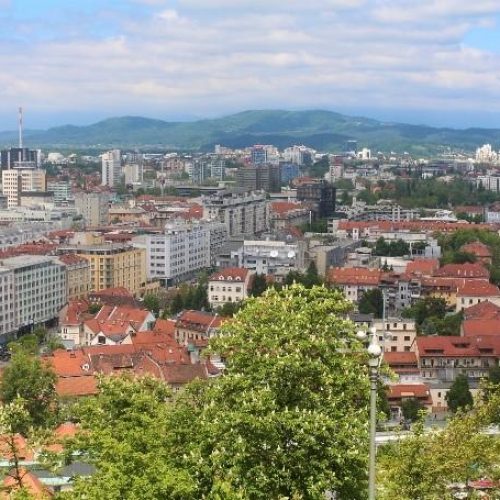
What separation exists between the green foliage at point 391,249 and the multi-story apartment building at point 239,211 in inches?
512

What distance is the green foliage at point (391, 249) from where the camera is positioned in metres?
70.1

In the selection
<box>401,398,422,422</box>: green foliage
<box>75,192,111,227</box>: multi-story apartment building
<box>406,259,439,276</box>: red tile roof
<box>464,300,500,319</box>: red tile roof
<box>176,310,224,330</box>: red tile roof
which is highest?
<box>75,192,111,227</box>: multi-story apartment building

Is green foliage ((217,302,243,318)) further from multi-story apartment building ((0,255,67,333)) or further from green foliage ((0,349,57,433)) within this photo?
green foliage ((0,349,57,433))

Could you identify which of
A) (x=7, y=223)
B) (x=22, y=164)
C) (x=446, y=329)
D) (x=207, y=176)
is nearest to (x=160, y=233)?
(x=7, y=223)

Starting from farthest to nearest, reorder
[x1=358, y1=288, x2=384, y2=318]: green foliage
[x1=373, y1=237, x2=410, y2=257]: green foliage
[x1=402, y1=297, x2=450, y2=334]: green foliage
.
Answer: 1. [x1=373, y1=237, x2=410, y2=257]: green foliage
2. [x1=358, y1=288, x2=384, y2=318]: green foliage
3. [x1=402, y1=297, x2=450, y2=334]: green foliage

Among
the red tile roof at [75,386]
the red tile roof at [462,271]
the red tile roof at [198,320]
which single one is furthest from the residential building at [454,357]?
the red tile roof at [462,271]

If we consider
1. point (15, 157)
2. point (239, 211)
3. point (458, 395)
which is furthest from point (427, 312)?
point (15, 157)

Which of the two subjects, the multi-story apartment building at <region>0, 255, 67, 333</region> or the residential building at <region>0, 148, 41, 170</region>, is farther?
the residential building at <region>0, 148, 41, 170</region>

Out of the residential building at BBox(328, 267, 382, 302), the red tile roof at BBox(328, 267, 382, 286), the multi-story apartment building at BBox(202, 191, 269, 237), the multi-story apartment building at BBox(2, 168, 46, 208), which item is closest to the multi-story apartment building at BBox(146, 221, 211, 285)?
the multi-story apartment building at BBox(202, 191, 269, 237)

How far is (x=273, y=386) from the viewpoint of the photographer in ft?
42.8

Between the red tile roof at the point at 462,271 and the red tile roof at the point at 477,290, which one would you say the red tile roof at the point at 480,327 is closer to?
the red tile roof at the point at 477,290

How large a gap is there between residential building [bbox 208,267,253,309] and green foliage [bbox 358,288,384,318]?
20.4 ft

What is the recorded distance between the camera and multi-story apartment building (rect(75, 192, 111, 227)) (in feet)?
292

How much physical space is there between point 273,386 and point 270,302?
1.66 m
